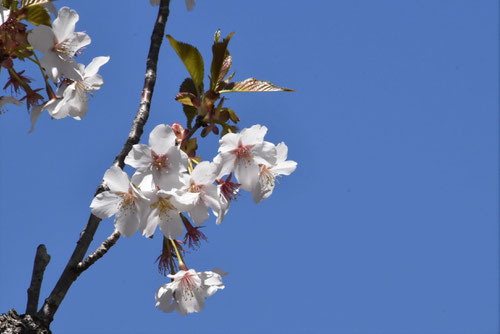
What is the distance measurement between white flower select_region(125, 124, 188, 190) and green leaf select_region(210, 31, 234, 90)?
1.20 feet

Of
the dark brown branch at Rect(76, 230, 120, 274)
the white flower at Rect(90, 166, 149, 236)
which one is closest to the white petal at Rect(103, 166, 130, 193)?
the white flower at Rect(90, 166, 149, 236)

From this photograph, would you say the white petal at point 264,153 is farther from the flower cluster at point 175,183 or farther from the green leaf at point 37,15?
the green leaf at point 37,15

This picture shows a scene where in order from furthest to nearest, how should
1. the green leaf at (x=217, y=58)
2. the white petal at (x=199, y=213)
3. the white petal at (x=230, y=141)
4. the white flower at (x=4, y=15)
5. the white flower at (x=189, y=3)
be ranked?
the white flower at (x=189, y=3), the green leaf at (x=217, y=58), the white petal at (x=230, y=141), the white petal at (x=199, y=213), the white flower at (x=4, y=15)

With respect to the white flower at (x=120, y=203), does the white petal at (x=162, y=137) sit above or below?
above

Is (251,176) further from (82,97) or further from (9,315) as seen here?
(9,315)

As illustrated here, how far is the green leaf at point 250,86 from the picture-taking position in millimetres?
2309

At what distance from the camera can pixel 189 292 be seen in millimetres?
2355

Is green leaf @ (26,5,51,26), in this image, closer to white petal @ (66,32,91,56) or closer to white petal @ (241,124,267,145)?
white petal @ (66,32,91,56)

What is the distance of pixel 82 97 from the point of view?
7.80 ft

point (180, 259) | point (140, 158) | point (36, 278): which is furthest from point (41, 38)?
point (180, 259)

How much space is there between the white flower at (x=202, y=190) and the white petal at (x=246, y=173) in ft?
0.38

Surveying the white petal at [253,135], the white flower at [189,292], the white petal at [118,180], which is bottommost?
the white flower at [189,292]

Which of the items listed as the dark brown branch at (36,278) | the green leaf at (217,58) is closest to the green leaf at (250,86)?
the green leaf at (217,58)

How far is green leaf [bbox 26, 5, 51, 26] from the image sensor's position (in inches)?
79.4
